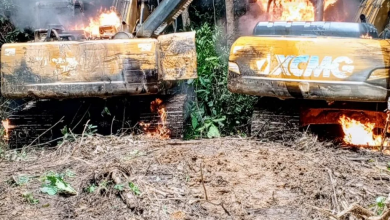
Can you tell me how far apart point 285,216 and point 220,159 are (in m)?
1.11

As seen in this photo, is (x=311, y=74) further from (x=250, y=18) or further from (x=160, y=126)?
(x=250, y=18)

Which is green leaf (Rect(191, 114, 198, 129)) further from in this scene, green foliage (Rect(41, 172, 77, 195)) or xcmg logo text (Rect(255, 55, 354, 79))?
green foliage (Rect(41, 172, 77, 195))

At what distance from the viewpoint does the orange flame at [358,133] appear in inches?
207

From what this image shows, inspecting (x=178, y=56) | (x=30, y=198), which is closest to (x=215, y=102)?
(x=178, y=56)

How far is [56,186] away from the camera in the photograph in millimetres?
3867

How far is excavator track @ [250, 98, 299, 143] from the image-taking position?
5281 millimetres

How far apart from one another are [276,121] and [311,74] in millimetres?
737

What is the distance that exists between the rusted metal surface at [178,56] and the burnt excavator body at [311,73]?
1.80 feet

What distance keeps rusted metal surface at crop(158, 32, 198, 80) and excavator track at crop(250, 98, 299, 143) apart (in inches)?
35.3

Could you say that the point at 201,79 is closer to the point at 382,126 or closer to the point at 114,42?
the point at 114,42

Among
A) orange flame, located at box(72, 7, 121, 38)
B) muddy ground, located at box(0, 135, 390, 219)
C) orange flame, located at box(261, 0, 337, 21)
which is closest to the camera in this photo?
muddy ground, located at box(0, 135, 390, 219)

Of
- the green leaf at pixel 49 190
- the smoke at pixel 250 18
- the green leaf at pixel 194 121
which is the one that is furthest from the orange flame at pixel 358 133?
the smoke at pixel 250 18

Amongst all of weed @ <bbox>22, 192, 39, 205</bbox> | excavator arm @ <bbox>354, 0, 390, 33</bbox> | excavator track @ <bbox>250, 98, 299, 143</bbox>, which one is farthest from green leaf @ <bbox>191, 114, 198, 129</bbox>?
weed @ <bbox>22, 192, 39, 205</bbox>

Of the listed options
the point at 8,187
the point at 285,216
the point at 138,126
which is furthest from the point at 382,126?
the point at 8,187
